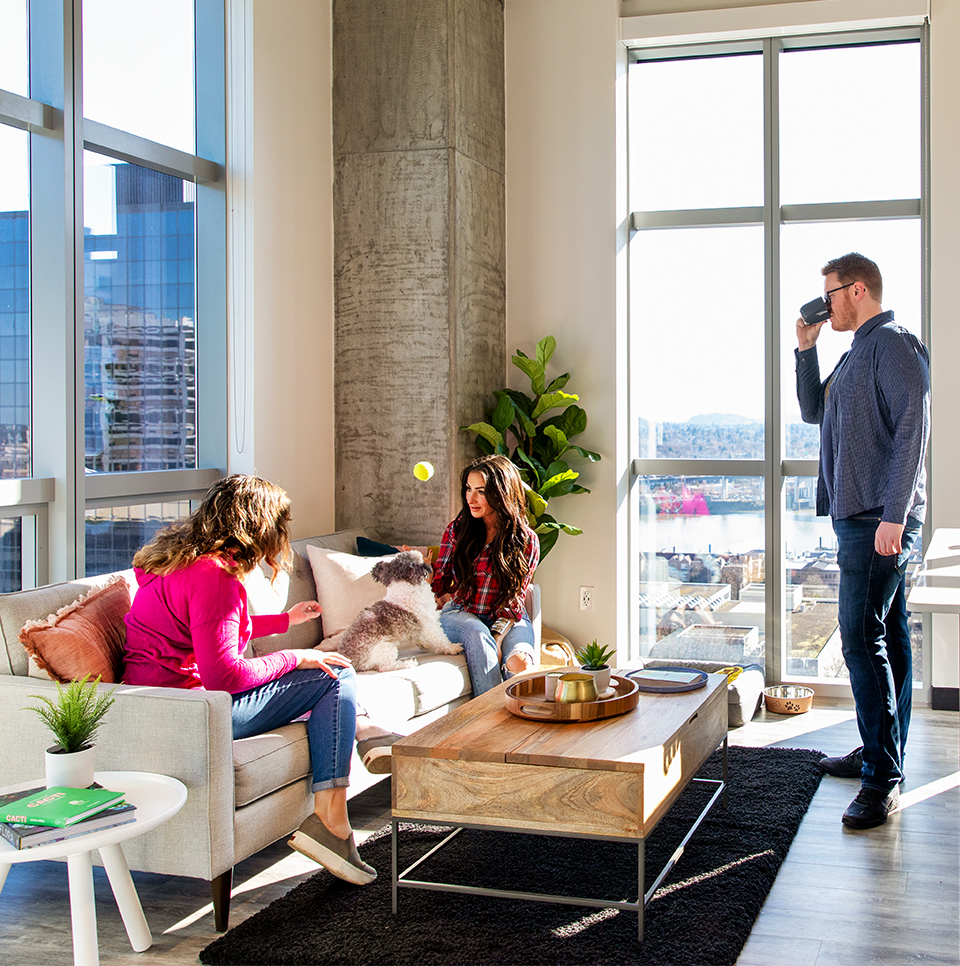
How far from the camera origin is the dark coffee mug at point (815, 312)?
368 cm

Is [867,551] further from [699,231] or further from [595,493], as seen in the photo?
[699,231]

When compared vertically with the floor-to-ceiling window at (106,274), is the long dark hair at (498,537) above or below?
below

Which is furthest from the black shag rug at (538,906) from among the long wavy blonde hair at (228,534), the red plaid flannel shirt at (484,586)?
the red plaid flannel shirt at (484,586)

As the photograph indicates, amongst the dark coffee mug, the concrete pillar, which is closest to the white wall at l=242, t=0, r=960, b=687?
the concrete pillar

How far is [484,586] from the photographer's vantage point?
4.11 metres

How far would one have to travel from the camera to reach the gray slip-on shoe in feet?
9.08

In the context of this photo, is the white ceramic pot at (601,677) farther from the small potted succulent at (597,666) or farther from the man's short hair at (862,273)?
the man's short hair at (862,273)

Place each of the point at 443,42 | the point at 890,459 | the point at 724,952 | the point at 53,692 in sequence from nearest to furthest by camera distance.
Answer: the point at 724,952, the point at 53,692, the point at 890,459, the point at 443,42

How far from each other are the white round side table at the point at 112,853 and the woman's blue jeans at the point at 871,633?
2.07 metres

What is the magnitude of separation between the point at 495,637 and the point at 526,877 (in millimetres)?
1273

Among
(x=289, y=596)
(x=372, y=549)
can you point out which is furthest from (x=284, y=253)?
(x=289, y=596)

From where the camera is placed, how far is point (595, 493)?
5.30 meters

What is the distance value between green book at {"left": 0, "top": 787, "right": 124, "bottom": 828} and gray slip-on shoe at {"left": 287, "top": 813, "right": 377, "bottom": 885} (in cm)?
67

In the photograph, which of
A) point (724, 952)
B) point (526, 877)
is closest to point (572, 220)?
point (526, 877)
